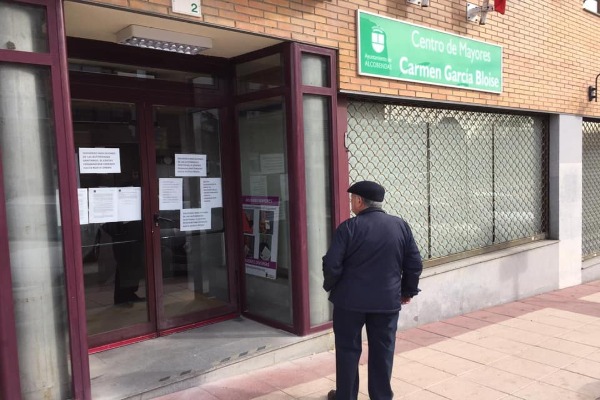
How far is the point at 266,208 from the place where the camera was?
5.13 m

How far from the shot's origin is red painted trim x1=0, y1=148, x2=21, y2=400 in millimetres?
3072

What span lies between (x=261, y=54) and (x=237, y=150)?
1017 mm

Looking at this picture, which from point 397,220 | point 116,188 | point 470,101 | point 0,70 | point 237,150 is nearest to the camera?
point 0,70

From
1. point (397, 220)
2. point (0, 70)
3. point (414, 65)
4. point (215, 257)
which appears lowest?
point (215, 257)

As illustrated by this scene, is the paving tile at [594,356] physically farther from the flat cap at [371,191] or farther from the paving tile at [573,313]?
the flat cap at [371,191]

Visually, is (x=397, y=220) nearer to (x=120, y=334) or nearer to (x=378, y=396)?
(x=378, y=396)

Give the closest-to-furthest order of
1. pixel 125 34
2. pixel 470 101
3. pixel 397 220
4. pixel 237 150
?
1. pixel 397 220
2. pixel 125 34
3. pixel 237 150
4. pixel 470 101

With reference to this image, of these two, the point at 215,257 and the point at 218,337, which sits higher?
the point at 215,257

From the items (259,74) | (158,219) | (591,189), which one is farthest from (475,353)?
(591,189)

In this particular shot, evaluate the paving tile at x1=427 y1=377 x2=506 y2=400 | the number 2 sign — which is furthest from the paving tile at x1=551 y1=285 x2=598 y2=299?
the number 2 sign

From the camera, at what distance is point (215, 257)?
532 centimetres

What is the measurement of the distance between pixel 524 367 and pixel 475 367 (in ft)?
1.40

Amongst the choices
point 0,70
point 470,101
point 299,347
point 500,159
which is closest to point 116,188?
point 0,70

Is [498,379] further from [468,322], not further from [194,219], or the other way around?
[194,219]
